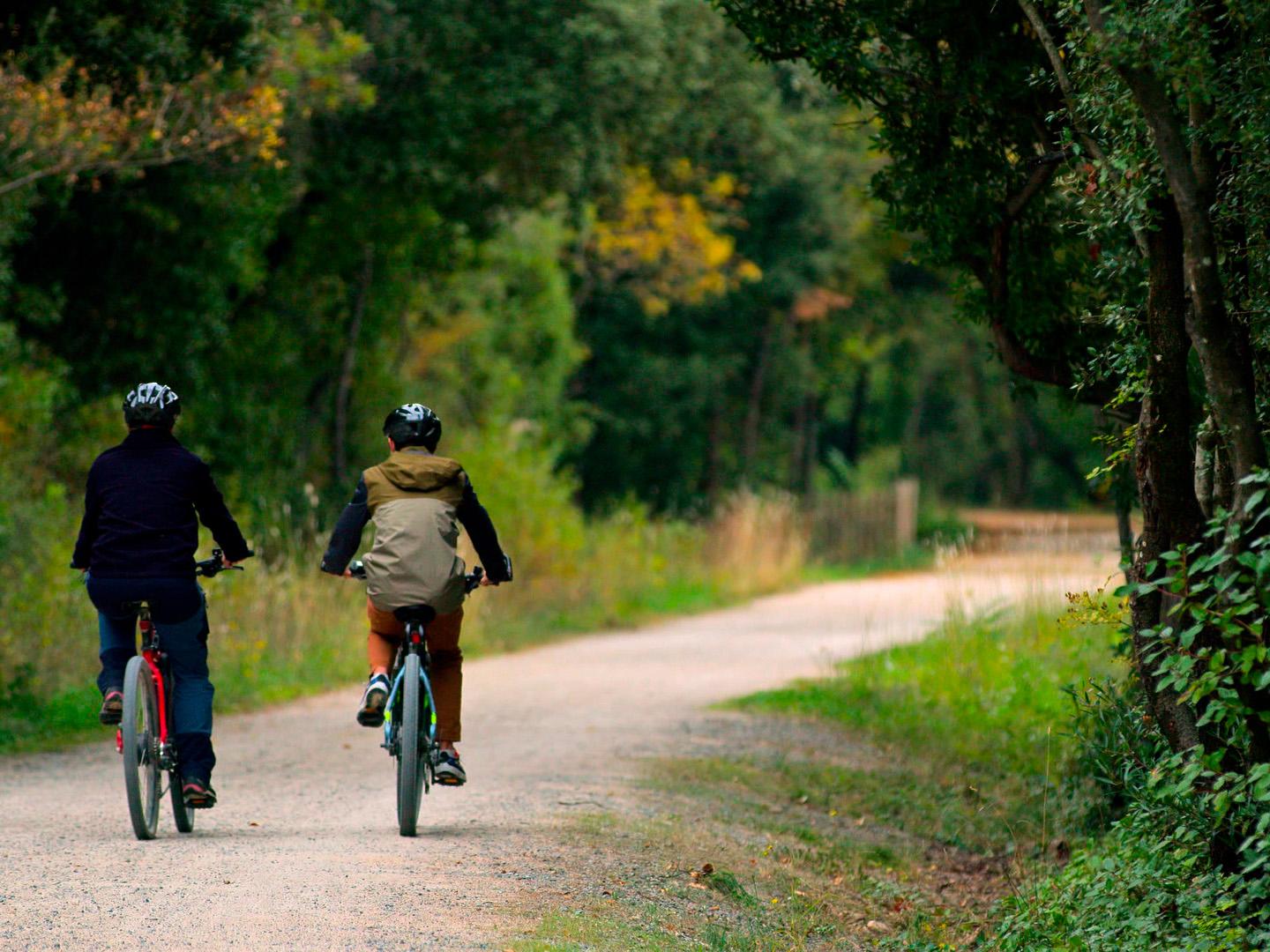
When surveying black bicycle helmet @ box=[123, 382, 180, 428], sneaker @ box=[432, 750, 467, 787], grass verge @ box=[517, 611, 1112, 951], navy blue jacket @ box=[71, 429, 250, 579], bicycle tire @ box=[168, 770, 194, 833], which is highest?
black bicycle helmet @ box=[123, 382, 180, 428]

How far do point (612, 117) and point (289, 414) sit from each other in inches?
219

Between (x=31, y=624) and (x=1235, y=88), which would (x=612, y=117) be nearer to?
(x=31, y=624)

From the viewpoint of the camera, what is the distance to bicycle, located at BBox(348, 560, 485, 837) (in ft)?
25.5

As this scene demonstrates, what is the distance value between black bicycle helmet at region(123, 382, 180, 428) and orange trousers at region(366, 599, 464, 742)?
1.30m

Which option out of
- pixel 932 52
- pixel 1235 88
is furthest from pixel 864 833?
pixel 1235 88

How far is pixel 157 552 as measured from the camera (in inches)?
310

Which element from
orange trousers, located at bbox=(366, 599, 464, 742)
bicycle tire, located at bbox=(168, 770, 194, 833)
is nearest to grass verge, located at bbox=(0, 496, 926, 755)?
Answer: bicycle tire, located at bbox=(168, 770, 194, 833)

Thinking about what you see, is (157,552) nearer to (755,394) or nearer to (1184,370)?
(1184,370)

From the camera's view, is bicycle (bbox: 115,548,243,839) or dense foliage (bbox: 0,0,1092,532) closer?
bicycle (bbox: 115,548,243,839)

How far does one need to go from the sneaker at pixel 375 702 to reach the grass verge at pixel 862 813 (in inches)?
44.8

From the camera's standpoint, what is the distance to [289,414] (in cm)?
2214

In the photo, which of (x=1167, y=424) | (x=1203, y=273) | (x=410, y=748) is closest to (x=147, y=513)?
(x=410, y=748)

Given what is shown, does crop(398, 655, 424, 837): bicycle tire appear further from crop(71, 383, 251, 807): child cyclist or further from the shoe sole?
crop(71, 383, 251, 807): child cyclist

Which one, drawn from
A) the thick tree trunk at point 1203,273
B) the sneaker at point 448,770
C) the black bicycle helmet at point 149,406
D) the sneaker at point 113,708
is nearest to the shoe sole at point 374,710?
the sneaker at point 448,770
